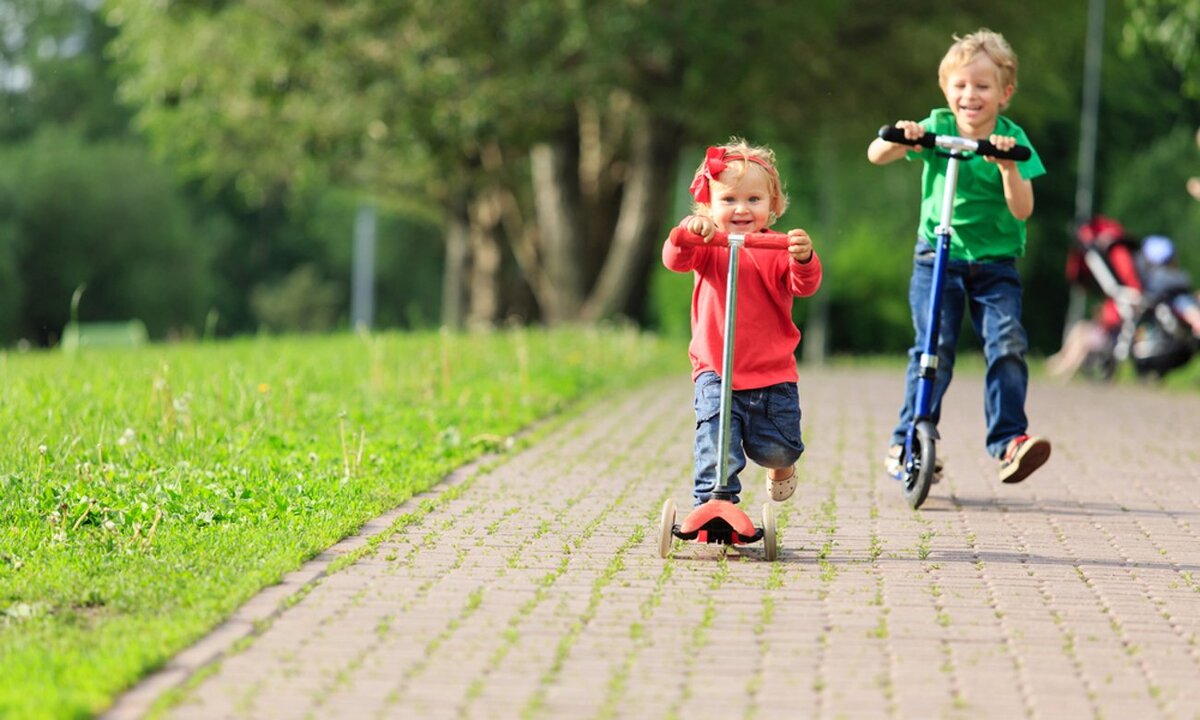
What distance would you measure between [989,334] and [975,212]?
52cm

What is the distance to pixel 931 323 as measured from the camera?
7453 mm

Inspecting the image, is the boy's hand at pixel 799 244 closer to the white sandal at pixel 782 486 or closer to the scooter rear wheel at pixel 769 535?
the scooter rear wheel at pixel 769 535

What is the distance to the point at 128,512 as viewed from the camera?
21.0ft

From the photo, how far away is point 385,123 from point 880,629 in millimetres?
19761

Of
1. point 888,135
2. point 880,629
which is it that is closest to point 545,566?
point 880,629

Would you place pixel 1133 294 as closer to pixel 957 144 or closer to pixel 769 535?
pixel 957 144

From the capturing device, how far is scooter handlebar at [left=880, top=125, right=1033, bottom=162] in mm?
6957

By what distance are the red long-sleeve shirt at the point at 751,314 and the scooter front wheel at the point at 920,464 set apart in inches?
49.0

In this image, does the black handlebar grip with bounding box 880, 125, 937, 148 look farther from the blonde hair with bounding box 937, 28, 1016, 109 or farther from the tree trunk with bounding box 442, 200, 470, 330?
the tree trunk with bounding box 442, 200, 470, 330

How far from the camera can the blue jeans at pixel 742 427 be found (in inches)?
246

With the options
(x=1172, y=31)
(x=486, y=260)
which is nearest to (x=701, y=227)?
(x=1172, y=31)

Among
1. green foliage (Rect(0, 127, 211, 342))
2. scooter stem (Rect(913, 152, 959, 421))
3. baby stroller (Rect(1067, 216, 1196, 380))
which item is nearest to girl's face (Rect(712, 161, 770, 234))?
scooter stem (Rect(913, 152, 959, 421))

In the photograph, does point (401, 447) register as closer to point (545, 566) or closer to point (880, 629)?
point (545, 566)

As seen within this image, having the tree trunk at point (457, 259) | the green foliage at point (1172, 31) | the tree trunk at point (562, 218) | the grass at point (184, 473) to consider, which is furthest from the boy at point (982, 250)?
the tree trunk at point (457, 259)
